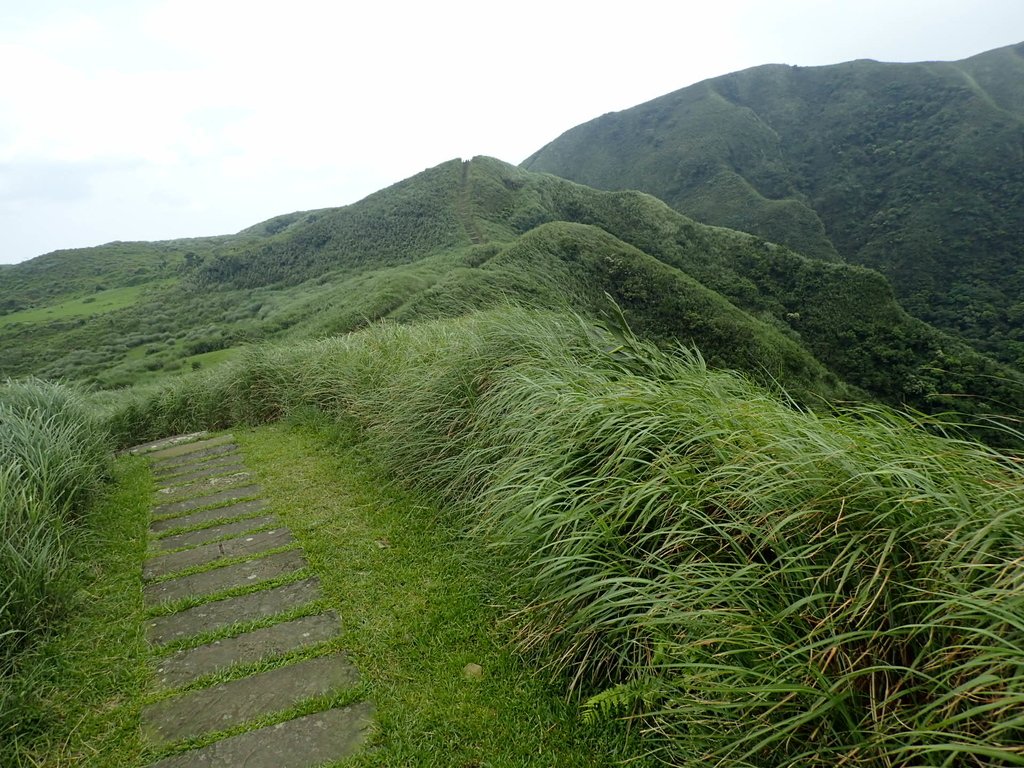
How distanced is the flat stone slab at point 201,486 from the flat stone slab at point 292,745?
261 centimetres

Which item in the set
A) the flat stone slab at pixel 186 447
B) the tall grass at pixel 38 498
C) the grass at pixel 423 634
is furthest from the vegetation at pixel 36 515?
the grass at pixel 423 634

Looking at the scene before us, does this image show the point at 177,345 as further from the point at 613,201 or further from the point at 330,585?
the point at 613,201

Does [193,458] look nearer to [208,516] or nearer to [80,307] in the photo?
[208,516]

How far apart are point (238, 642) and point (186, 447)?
3.86 metres

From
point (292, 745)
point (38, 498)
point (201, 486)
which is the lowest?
point (292, 745)

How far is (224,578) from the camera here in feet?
9.14

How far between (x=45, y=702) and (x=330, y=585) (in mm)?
1074

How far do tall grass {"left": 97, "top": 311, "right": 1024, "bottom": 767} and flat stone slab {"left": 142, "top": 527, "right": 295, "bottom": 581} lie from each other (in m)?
1.11

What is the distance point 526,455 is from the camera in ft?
8.97

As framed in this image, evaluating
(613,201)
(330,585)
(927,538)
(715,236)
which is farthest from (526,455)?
(613,201)

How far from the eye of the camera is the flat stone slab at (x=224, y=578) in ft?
8.73

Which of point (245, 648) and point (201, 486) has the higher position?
point (201, 486)

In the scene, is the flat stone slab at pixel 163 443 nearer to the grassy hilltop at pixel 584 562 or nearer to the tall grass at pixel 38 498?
the grassy hilltop at pixel 584 562

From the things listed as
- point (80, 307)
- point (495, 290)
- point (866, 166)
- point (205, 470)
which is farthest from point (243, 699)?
point (866, 166)
